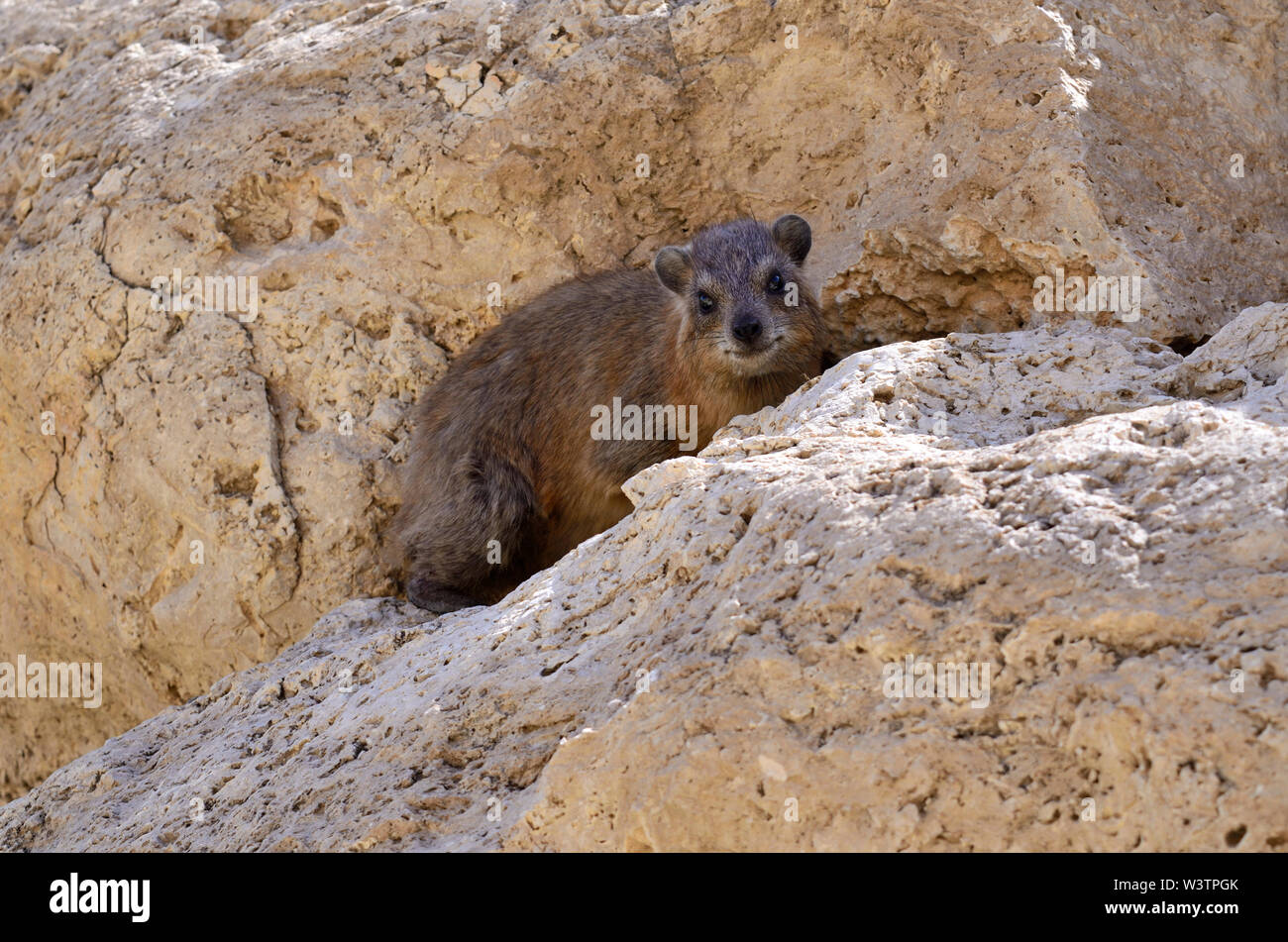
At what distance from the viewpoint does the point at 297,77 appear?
7270mm

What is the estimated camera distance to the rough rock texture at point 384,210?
19.8 feet

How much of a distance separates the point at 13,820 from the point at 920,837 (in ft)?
12.4

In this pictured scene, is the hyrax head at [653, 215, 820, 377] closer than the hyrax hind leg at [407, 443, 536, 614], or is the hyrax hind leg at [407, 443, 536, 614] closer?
the hyrax head at [653, 215, 820, 377]

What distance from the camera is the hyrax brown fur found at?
20.5ft

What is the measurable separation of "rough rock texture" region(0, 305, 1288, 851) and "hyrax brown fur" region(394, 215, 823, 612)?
1.59 m

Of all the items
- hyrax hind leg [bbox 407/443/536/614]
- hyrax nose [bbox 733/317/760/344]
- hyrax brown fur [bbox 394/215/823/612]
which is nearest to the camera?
hyrax nose [bbox 733/317/760/344]

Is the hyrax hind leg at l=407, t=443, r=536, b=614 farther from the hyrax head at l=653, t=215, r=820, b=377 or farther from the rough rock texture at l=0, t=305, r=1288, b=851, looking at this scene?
the rough rock texture at l=0, t=305, r=1288, b=851

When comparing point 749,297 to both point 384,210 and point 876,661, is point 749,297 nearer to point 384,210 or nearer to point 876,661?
point 384,210

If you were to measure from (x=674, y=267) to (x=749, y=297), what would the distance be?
49 cm

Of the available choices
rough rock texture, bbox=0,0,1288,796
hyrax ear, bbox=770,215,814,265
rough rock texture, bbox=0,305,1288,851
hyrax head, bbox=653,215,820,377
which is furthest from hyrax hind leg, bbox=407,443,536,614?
hyrax ear, bbox=770,215,814,265

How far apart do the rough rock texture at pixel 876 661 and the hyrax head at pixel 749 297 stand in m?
1.46

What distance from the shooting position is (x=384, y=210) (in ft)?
23.0

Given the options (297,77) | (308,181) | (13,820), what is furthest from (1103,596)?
(297,77)

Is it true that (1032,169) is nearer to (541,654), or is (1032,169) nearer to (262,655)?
(541,654)
